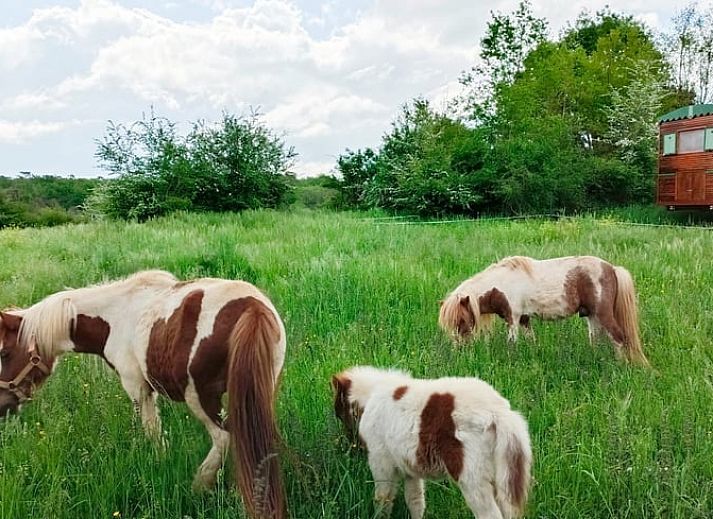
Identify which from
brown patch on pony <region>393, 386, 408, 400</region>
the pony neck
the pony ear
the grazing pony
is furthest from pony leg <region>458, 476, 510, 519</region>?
the pony ear

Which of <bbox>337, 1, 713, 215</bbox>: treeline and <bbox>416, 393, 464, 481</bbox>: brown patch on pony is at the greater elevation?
<bbox>337, 1, 713, 215</bbox>: treeline

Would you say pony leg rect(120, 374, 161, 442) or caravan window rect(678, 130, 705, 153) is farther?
caravan window rect(678, 130, 705, 153)

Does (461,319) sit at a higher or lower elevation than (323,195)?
lower

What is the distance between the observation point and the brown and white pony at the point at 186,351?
2668 mm

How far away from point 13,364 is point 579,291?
4.21 m

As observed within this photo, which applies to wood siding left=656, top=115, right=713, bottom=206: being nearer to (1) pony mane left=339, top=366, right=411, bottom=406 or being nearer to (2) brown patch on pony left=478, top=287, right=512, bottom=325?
(2) brown patch on pony left=478, top=287, right=512, bottom=325

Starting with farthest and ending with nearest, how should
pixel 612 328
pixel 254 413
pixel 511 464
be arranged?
pixel 612 328
pixel 254 413
pixel 511 464

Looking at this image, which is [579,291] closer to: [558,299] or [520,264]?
[558,299]

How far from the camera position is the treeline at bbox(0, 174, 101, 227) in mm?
27844

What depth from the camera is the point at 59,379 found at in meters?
4.37

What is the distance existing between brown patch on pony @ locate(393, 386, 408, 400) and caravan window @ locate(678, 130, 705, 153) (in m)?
18.4

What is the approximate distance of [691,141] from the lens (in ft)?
59.5

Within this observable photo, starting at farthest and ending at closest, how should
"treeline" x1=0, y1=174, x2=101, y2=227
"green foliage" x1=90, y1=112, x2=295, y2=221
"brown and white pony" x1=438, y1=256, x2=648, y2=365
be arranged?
1. "treeline" x1=0, y1=174, x2=101, y2=227
2. "green foliage" x1=90, y1=112, x2=295, y2=221
3. "brown and white pony" x1=438, y1=256, x2=648, y2=365

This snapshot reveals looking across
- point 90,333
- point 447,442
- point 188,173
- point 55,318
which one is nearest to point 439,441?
point 447,442
